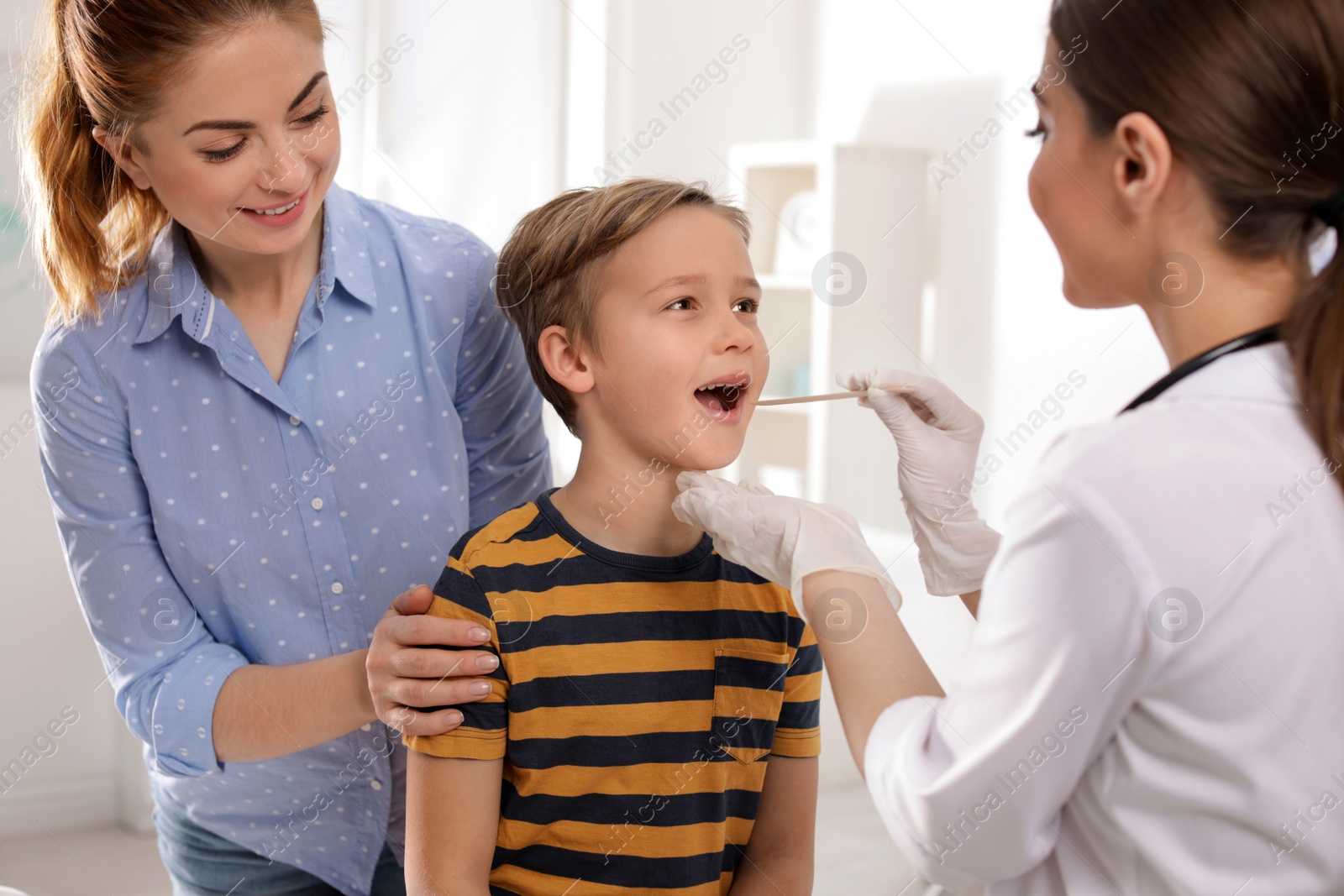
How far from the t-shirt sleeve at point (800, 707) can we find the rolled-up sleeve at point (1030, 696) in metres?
0.39

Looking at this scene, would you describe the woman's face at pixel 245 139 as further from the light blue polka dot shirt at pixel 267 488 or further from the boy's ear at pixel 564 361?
the boy's ear at pixel 564 361

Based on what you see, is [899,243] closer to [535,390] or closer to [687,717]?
[535,390]

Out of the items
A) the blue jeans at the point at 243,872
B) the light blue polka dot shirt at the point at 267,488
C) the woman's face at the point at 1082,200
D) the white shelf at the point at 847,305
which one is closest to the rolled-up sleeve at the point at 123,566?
the light blue polka dot shirt at the point at 267,488

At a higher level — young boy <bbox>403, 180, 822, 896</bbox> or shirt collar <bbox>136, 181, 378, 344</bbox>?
shirt collar <bbox>136, 181, 378, 344</bbox>

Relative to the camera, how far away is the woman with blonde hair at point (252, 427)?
3.84ft

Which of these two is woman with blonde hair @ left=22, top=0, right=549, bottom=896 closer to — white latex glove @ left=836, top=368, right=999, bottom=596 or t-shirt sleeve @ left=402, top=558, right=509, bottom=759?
t-shirt sleeve @ left=402, top=558, right=509, bottom=759

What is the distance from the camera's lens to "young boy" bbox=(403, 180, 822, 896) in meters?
1.07

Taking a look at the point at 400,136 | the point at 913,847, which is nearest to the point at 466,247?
the point at 913,847

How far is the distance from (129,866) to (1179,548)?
9.85 ft

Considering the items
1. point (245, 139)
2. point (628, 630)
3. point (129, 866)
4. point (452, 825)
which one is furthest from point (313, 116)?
point (129, 866)

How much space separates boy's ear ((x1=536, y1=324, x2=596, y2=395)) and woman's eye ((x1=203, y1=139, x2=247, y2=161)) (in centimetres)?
38

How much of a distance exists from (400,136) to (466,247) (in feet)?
6.63

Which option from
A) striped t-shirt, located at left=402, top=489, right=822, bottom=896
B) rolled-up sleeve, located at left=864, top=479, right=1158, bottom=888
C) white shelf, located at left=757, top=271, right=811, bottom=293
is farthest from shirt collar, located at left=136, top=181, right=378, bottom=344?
white shelf, located at left=757, top=271, right=811, bottom=293

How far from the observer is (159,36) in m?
1.09
